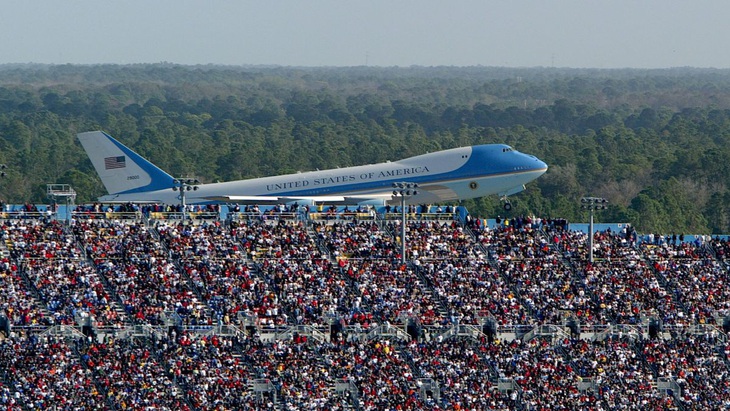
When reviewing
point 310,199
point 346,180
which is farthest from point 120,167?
point 346,180

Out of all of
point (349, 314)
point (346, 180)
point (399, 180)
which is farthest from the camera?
point (346, 180)

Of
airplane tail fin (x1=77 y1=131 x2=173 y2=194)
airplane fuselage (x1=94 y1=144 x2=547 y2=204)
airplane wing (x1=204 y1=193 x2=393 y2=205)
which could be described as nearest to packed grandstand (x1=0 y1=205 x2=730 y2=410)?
airplane wing (x1=204 y1=193 x2=393 y2=205)

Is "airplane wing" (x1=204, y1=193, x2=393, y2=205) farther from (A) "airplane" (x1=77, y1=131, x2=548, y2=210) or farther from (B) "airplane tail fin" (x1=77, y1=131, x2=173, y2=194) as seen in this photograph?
(B) "airplane tail fin" (x1=77, y1=131, x2=173, y2=194)

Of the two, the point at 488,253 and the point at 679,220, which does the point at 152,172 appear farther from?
the point at 679,220

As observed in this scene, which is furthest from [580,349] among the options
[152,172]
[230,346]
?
[152,172]

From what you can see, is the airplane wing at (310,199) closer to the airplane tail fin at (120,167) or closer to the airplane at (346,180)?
the airplane at (346,180)

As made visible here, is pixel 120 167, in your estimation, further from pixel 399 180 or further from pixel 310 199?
pixel 399 180
